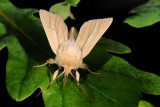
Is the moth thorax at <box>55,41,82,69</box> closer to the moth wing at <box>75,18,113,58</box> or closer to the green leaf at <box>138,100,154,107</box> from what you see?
the moth wing at <box>75,18,113,58</box>

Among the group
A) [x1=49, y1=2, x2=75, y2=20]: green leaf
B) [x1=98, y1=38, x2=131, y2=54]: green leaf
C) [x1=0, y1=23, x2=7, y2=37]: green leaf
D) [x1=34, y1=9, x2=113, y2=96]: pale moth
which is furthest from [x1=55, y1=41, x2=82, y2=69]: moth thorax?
[x1=0, y1=23, x2=7, y2=37]: green leaf

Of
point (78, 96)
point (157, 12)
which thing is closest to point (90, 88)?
point (78, 96)

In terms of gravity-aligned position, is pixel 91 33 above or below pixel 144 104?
above

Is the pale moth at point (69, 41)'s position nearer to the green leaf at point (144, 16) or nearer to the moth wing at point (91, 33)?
the moth wing at point (91, 33)

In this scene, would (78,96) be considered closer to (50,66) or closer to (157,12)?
(50,66)

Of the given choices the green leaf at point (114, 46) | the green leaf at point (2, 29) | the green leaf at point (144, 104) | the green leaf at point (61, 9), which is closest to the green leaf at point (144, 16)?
the green leaf at point (114, 46)

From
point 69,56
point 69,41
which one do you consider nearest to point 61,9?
point 69,41

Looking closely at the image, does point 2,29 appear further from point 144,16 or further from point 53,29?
point 144,16
